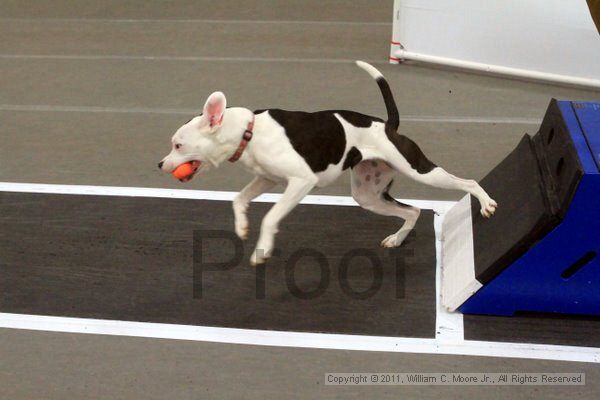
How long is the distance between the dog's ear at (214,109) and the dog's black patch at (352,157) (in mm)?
595

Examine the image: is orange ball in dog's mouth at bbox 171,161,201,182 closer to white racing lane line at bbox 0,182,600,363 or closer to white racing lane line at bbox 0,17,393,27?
white racing lane line at bbox 0,182,600,363

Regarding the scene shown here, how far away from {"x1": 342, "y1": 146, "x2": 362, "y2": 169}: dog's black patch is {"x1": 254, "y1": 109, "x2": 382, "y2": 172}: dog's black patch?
41mm

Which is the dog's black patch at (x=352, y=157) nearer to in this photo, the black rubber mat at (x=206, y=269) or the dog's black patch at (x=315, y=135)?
the dog's black patch at (x=315, y=135)

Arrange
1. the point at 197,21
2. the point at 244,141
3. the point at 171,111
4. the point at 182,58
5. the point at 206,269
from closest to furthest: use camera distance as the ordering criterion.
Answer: the point at 244,141 < the point at 206,269 < the point at 171,111 < the point at 182,58 < the point at 197,21

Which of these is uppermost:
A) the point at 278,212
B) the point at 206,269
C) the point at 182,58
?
the point at 278,212

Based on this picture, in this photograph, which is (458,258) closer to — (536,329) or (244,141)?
(536,329)

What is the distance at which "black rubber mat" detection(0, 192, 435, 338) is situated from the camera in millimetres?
3176

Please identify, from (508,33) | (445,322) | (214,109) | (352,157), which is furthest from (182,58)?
(445,322)

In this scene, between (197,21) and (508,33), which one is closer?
(508,33)

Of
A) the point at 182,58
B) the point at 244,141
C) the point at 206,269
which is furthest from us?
the point at 182,58

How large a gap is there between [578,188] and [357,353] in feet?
3.57

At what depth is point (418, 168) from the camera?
308cm

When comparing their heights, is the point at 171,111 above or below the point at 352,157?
below

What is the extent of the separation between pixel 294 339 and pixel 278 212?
1.87 ft
